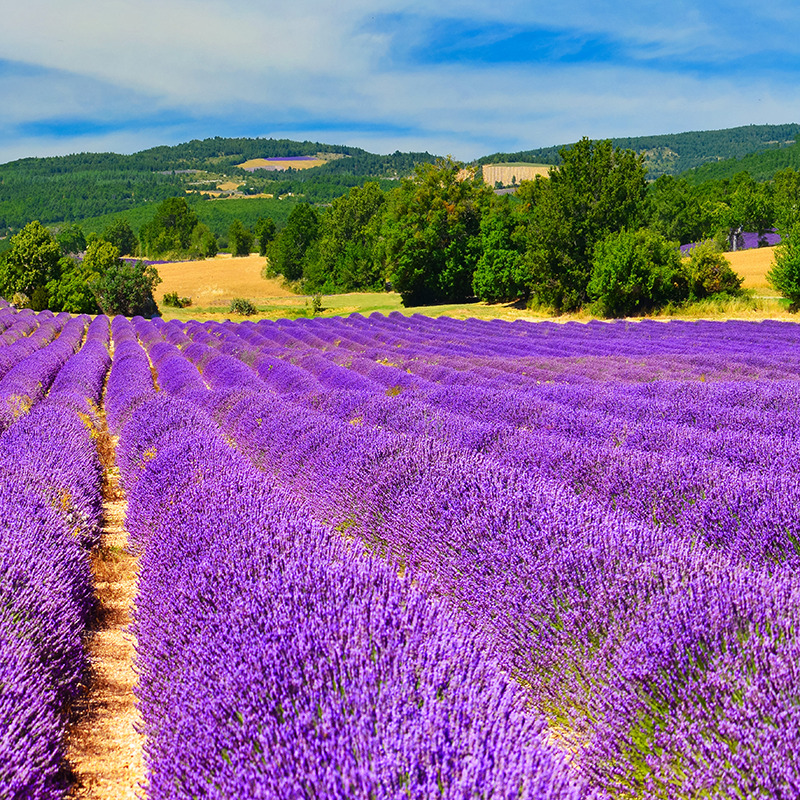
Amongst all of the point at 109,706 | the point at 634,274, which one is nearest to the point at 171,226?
the point at 634,274

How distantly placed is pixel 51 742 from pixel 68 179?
20733cm

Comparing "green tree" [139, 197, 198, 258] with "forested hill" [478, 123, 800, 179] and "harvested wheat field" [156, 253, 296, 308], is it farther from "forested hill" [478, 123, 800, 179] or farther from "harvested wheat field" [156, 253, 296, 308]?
"forested hill" [478, 123, 800, 179]

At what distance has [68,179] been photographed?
173m

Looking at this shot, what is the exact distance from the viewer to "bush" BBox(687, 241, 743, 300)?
26328 millimetres

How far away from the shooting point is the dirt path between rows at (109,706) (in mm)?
1988

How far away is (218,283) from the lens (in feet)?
166

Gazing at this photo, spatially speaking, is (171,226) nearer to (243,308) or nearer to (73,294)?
(73,294)

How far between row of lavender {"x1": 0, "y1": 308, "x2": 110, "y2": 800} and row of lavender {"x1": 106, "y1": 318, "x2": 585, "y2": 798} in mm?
289

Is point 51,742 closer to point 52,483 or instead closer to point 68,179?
point 52,483

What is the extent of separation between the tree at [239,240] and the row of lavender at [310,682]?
8271 centimetres

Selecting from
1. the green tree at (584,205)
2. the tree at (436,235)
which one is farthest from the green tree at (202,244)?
the green tree at (584,205)

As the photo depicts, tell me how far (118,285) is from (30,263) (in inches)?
200

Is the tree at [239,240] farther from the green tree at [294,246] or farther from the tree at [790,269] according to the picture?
the tree at [790,269]

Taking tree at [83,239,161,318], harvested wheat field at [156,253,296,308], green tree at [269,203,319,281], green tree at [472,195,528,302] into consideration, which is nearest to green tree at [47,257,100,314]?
tree at [83,239,161,318]
